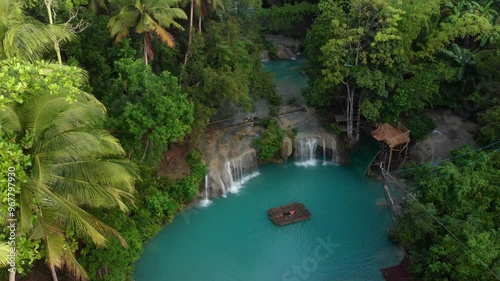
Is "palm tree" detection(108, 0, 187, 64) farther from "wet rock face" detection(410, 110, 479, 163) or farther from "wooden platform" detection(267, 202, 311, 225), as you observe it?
"wet rock face" detection(410, 110, 479, 163)

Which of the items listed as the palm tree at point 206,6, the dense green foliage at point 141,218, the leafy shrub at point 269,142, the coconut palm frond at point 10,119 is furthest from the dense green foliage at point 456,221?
the palm tree at point 206,6

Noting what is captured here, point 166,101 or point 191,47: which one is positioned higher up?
point 191,47

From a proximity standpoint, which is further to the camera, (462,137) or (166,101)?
(462,137)

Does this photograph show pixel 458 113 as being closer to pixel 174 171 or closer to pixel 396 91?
pixel 396 91

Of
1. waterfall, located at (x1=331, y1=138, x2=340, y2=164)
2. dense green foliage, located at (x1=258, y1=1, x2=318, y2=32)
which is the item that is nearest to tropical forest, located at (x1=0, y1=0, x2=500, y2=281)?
waterfall, located at (x1=331, y1=138, x2=340, y2=164)

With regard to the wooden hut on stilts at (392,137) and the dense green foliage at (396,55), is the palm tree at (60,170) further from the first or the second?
the wooden hut on stilts at (392,137)

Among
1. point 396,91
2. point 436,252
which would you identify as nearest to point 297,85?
point 396,91

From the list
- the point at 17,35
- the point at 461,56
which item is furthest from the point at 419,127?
the point at 17,35

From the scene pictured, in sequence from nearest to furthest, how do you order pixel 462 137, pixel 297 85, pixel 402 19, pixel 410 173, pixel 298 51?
pixel 410 173 → pixel 402 19 → pixel 462 137 → pixel 297 85 → pixel 298 51
